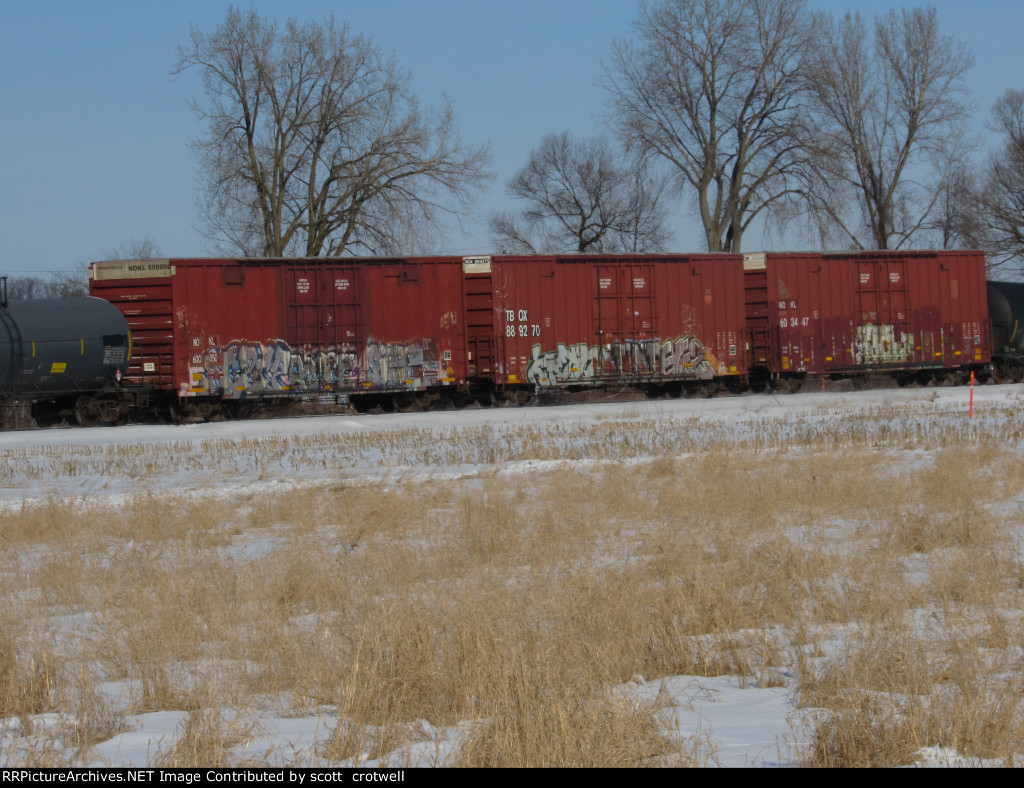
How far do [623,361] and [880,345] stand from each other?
7680 mm

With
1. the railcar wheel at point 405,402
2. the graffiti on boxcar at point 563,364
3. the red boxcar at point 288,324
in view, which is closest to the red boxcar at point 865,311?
the graffiti on boxcar at point 563,364

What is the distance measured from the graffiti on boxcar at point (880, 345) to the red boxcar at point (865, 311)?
28mm

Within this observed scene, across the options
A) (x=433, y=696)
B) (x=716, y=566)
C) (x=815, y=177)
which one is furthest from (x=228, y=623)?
(x=815, y=177)

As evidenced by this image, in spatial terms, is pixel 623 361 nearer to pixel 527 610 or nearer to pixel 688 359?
pixel 688 359

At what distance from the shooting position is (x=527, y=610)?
230 inches

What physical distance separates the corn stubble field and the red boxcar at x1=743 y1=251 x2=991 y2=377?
12775 millimetres

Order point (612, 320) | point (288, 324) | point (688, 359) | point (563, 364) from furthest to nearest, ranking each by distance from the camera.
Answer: point (688, 359) → point (612, 320) → point (563, 364) → point (288, 324)

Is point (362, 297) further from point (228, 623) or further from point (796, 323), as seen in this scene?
point (228, 623)

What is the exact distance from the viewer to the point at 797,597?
6.20m

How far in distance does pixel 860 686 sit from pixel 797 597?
5.97ft

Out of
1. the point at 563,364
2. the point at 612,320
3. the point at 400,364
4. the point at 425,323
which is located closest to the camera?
the point at 400,364

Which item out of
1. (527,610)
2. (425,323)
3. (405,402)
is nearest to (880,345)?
(425,323)

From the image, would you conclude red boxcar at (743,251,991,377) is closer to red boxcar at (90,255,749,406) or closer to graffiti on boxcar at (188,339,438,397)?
red boxcar at (90,255,749,406)

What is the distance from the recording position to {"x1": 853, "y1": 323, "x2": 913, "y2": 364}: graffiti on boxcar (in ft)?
83.5
